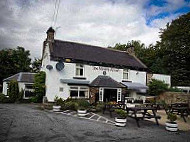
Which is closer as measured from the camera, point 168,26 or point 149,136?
point 149,136

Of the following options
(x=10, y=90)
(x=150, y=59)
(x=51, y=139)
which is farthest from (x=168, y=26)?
(x=51, y=139)

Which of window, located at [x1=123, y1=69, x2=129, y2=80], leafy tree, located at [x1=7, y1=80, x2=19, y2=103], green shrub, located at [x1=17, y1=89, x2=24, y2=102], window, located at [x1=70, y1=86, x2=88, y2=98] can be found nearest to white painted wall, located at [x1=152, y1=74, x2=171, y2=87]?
window, located at [x1=123, y1=69, x2=129, y2=80]

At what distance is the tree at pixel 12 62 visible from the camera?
3706 cm

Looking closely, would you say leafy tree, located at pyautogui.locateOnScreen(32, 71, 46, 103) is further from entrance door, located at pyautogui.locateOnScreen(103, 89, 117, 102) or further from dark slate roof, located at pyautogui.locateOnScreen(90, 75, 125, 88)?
entrance door, located at pyautogui.locateOnScreen(103, 89, 117, 102)

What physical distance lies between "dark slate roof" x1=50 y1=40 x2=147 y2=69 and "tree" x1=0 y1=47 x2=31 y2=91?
20240 millimetres

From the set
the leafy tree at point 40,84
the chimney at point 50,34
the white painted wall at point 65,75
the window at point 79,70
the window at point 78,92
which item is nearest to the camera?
the white painted wall at point 65,75

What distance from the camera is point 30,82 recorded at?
24.8 metres

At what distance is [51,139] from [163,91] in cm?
2041

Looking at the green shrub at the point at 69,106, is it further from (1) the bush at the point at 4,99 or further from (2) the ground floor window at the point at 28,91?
(1) the bush at the point at 4,99

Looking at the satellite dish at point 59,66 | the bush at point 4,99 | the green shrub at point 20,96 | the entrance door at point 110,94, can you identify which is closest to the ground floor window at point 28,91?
the green shrub at point 20,96

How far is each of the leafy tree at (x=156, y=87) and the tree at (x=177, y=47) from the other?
4415 millimetres

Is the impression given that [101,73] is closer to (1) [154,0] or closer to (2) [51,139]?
(1) [154,0]

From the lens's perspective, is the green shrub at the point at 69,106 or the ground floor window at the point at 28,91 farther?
the ground floor window at the point at 28,91

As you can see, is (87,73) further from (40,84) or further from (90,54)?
(40,84)
